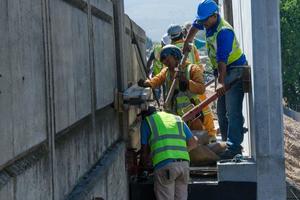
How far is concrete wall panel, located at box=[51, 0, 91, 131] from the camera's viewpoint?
12.5 feet

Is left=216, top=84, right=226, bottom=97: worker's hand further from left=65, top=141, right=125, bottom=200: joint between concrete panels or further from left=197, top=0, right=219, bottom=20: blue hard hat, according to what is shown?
A: left=65, top=141, right=125, bottom=200: joint between concrete panels

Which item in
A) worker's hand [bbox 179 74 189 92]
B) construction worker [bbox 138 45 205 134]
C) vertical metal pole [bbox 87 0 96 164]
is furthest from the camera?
worker's hand [bbox 179 74 189 92]

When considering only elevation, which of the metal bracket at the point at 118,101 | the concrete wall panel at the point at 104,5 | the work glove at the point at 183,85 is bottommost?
the metal bracket at the point at 118,101

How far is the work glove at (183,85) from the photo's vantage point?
7480 mm

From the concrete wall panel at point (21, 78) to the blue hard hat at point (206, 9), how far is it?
3.83m

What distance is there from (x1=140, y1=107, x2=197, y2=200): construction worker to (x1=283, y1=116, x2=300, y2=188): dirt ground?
6671mm

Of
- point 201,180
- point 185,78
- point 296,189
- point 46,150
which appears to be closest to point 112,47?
point 185,78

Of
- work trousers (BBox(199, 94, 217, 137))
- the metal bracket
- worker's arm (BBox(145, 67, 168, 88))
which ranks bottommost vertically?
work trousers (BBox(199, 94, 217, 137))

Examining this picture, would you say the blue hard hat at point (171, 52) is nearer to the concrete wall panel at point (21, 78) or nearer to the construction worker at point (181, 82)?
the construction worker at point (181, 82)

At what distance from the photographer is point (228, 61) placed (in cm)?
699

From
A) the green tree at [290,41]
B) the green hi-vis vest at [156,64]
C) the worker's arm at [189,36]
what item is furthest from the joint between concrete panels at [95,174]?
the green tree at [290,41]

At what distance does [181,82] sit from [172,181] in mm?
1657

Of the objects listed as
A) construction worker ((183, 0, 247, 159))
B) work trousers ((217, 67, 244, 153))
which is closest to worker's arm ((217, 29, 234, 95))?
construction worker ((183, 0, 247, 159))

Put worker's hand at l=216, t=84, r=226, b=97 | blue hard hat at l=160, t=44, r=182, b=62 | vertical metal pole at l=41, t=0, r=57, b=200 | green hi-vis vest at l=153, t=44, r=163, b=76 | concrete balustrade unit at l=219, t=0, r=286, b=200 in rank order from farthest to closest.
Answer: green hi-vis vest at l=153, t=44, r=163, b=76 → blue hard hat at l=160, t=44, r=182, b=62 → worker's hand at l=216, t=84, r=226, b=97 → concrete balustrade unit at l=219, t=0, r=286, b=200 → vertical metal pole at l=41, t=0, r=57, b=200
